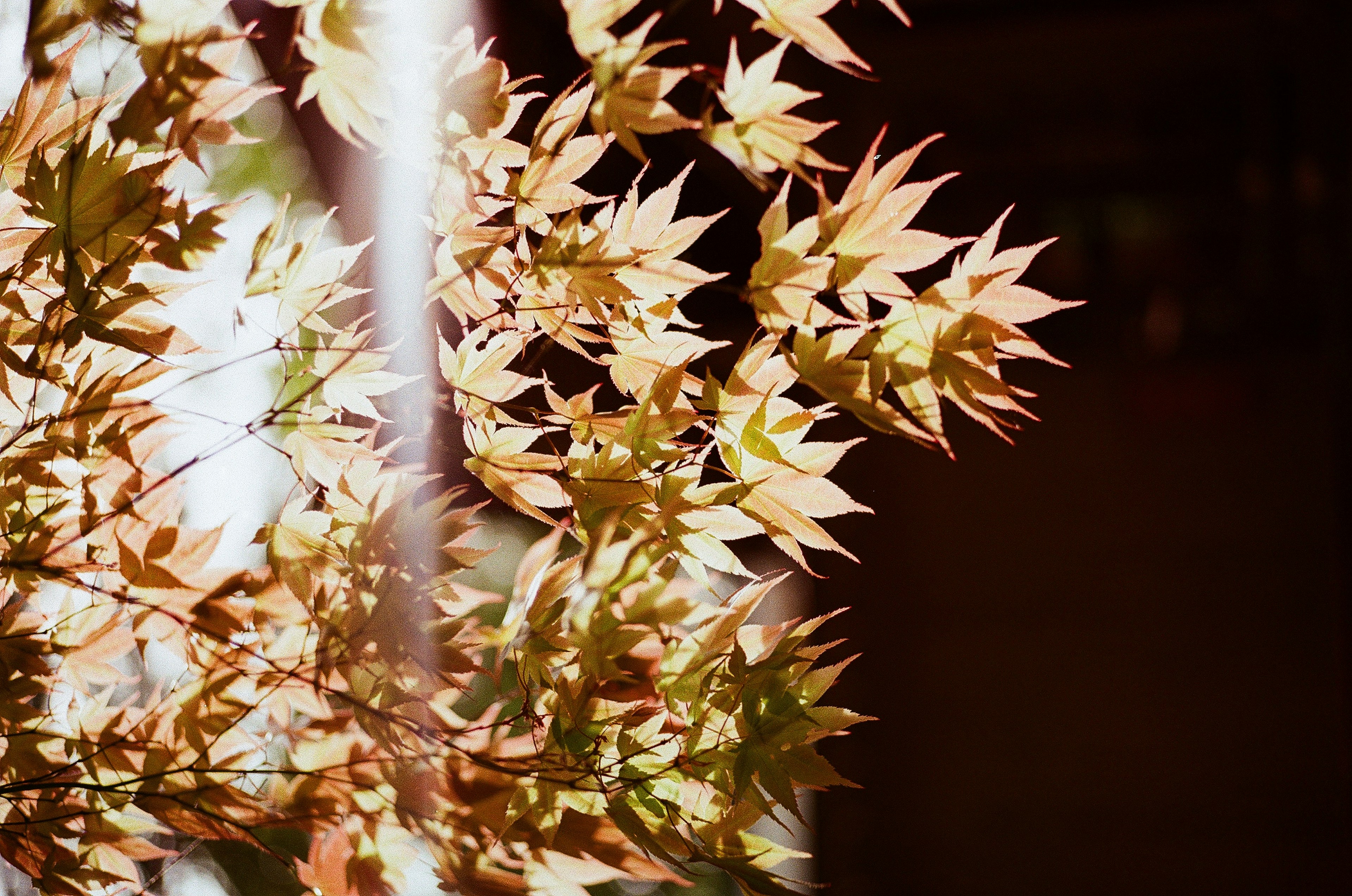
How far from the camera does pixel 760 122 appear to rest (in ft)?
1.36

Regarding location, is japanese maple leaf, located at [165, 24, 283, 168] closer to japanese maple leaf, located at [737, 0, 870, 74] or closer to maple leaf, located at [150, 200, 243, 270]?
maple leaf, located at [150, 200, 243, 270]

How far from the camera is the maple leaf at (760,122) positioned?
41 centimetres

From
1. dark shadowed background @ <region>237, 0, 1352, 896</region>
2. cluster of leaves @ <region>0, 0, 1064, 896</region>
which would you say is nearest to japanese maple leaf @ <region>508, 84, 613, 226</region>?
cluster of leaves @ <region>0, 0, 1064, 896</region>

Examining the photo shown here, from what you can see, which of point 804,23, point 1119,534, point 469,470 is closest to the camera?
point 804,23

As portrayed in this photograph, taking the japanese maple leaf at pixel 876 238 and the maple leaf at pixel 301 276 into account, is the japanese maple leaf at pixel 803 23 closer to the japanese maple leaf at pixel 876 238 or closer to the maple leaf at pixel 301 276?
the japanese maple leaf at pixel 876 238

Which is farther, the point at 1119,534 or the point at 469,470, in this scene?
the point at 1119,534

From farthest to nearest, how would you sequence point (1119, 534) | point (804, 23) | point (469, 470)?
point (1119, 534) → point (469, 470) → point (804, 23)

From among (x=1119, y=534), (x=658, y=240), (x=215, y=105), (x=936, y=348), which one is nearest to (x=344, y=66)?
(x=215, y=105)

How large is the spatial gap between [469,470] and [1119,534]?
9.28 ft

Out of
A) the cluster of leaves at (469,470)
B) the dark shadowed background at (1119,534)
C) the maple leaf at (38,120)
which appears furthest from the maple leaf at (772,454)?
the dark shadowed background at (1119,534)

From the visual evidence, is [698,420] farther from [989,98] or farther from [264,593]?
[989,98]

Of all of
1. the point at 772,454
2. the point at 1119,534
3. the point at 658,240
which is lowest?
the point at 1119,534

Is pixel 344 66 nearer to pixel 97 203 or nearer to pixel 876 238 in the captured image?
pixel 97 203

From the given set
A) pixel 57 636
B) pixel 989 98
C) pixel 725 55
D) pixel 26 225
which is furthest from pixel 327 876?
pixel 989 98
